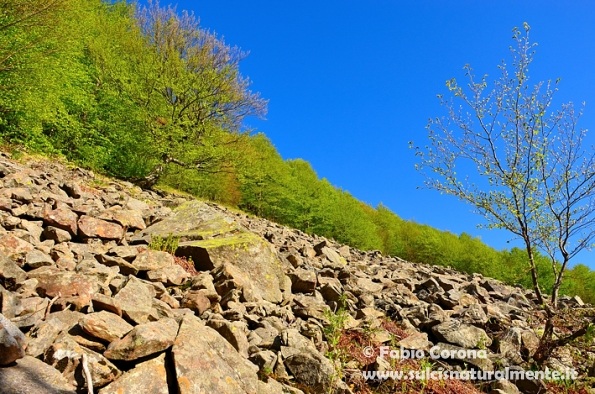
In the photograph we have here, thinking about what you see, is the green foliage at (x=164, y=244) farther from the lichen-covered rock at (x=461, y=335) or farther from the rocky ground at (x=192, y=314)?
the lichen-covered rock at (x=461, y=335)

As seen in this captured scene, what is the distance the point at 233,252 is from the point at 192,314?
2882 mm

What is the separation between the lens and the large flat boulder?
7.50 metres

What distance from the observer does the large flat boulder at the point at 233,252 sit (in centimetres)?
750

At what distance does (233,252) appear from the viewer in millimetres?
7805

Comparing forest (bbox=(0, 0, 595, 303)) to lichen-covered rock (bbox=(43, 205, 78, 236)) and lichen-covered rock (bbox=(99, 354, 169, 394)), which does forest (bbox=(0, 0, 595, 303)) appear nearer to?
lichen-covered rock (bbox=(43, 205, 78, 236))

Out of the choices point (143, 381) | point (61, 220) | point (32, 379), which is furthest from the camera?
point (61, 220)

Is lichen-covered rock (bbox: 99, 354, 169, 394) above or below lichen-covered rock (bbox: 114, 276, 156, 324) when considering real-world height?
below

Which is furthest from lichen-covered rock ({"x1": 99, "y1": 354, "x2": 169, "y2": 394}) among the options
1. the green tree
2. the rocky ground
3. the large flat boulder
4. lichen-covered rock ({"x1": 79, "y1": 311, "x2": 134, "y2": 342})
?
the green tree

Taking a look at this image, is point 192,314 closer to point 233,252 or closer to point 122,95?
point 233,252

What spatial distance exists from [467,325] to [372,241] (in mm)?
40608

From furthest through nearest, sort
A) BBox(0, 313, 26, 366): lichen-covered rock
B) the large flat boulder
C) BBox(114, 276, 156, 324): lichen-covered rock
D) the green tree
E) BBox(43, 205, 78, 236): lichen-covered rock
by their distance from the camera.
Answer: the green tree < the large flat boulder < BBox(43, 205, 78, 236): lichen-covered rock < BBox(114, 276, 156, 324): lichen-covered rock < BBox(0, 313, 26, 366): lichen-covered rock

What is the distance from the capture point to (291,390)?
4.35m

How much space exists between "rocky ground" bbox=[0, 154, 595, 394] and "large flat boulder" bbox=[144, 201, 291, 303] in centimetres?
3

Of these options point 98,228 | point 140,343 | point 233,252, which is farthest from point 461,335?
point 98,228
